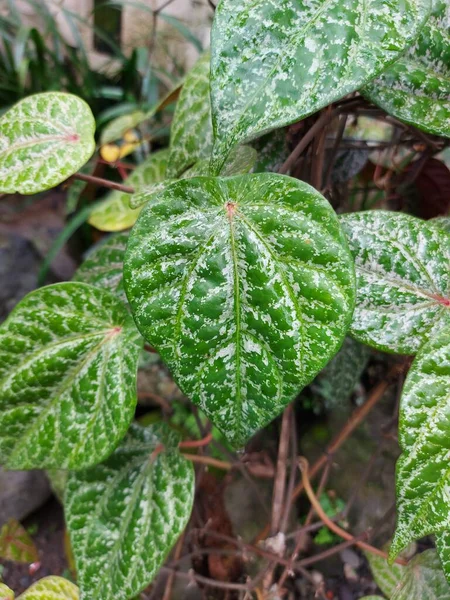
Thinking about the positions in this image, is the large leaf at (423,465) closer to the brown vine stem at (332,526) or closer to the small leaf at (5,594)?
the brown vine stem at (332,526)

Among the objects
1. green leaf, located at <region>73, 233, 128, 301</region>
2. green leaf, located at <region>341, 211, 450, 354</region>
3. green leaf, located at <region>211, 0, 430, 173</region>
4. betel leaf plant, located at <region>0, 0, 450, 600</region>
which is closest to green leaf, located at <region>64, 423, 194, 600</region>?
betel leaf plant, located at <region>0, 0, 450, 600</region>

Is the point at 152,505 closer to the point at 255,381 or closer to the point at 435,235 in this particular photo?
the point at 255,381

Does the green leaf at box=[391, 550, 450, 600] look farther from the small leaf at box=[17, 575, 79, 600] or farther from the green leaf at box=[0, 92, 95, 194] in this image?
the green leaf at box=[0, 92, 95, 194]

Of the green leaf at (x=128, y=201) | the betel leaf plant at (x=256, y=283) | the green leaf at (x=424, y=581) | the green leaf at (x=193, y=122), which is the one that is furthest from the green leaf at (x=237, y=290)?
the green leaf at (x=128, y=201)

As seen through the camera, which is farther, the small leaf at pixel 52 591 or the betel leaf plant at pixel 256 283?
the small leaf at pixel 52 591

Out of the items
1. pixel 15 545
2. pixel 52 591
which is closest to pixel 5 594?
pixel 52 591

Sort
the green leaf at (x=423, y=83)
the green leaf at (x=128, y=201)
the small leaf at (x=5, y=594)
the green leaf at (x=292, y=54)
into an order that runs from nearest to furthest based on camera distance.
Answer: the green leaf at (x=292, y=54) → the green leaf at (x=423, y=83) → the small leaf at (x=5, y=594) → the green leaf at (x=128, y=201)

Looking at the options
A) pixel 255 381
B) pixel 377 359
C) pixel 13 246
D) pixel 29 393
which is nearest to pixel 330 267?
pixel 255 381
